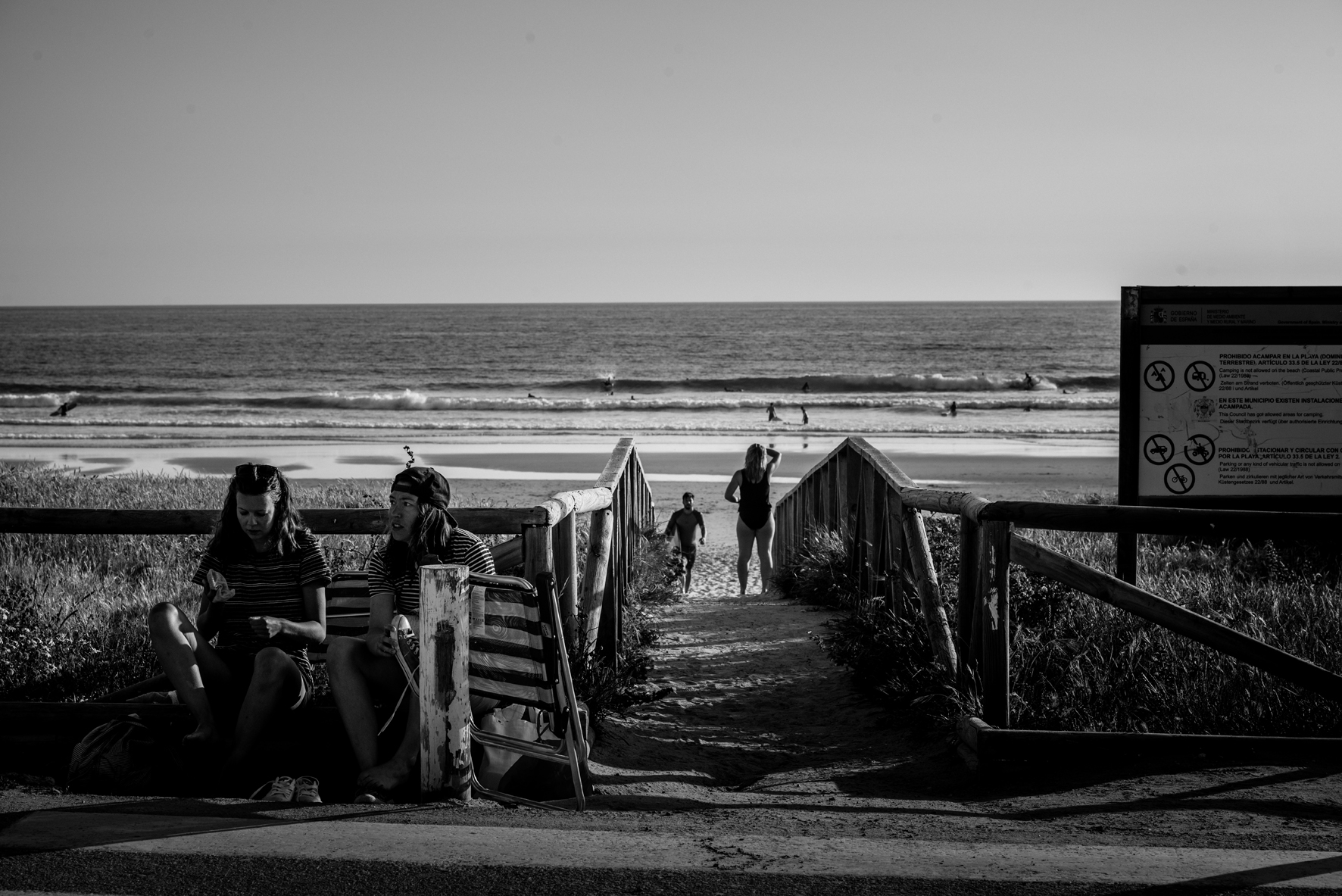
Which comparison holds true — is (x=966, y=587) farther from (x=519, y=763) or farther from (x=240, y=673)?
(x=240, y=673)

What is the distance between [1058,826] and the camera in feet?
12.3

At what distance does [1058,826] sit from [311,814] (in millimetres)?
2531

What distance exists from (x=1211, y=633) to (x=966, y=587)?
1.04m

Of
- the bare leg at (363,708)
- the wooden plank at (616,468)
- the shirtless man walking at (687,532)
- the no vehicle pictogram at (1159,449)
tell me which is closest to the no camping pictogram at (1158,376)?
the no vehicle pictogram at (1159,449)

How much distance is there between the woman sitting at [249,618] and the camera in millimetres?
4398

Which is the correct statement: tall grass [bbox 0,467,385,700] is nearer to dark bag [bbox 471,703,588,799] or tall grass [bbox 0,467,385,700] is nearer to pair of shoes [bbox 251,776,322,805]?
pair of shoes [bbox 251,776,322,805]

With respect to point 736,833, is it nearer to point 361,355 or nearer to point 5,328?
point 361,355

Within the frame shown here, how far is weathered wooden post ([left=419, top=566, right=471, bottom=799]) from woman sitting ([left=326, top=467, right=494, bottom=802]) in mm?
258

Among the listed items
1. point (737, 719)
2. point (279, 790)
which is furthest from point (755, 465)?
point (279, 790)

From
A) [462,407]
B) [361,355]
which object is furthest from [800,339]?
[462,407]

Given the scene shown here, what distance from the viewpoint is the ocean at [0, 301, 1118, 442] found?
31.2 m

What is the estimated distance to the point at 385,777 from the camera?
407 centimetres

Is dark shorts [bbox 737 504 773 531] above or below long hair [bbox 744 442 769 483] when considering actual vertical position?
below

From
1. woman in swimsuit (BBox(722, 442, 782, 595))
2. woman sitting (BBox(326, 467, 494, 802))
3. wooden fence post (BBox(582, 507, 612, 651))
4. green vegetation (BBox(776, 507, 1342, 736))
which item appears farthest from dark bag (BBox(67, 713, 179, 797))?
woman in swimsuit (BBox(722, 442, 782, 595))
